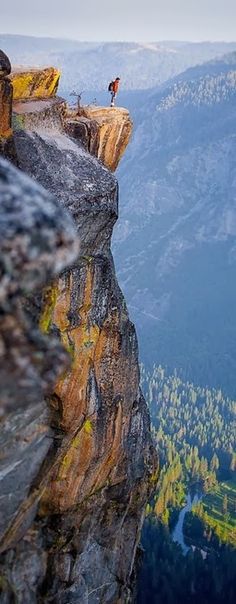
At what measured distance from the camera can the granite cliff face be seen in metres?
21.5

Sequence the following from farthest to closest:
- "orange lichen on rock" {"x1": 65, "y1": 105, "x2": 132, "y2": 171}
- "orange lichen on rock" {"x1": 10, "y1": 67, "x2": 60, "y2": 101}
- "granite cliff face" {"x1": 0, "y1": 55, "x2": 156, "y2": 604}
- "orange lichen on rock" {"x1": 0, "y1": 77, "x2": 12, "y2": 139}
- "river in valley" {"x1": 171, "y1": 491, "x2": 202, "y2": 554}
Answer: "river in valley" {"x1": 171, "y1": 491, "x2": 202, "y2": 554} → "orange lichen on rock" {"x1": 65, "y1": 105, "x2": 132, "y2": 171} → "orange lichen on rock" {"x1": 10, "y1": 67, "x2": 60, "y2": 101} → "granite cliff face" {"x1": 0, "y1": 55, "x2": 156, "y2": 604} → "orange lichen on rock" {"x1": 0, "y1": 77, "x2": 12, "y2": 139}

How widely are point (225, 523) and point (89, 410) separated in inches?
3800

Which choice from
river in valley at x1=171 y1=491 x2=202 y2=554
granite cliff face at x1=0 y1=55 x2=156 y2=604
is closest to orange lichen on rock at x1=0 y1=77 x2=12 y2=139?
granite cliff face at x1=0 y1=55 x2=156 y2=604

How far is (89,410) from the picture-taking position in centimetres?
2341

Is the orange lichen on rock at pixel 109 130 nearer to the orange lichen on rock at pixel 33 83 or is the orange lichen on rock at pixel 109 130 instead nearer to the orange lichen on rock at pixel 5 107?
the orange lichen on rock at pixel 33 83

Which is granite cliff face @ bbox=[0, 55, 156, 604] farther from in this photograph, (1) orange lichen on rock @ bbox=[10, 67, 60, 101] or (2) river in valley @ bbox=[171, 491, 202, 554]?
(2) river in valley @ bbox=[171, 491, 202, 554]

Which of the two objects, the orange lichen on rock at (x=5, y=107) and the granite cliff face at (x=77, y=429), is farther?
the granite cliff face at (x=77, y=429)

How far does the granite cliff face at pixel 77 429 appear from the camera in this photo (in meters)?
21.5

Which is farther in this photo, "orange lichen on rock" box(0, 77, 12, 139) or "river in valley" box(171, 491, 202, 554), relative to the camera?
"river in valley" box(171, 491, 202, 554)

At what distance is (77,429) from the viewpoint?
23062mm

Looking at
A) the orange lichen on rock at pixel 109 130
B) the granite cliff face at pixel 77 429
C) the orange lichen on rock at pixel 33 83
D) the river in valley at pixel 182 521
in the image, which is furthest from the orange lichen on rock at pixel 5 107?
the river in valley at pixel 182 521

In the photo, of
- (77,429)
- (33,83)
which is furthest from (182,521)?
(33,83)

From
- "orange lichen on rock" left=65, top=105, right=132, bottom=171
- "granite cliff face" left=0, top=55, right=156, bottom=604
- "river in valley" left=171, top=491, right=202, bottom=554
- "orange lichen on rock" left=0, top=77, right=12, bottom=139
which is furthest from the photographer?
"river in valley" left=171, top=491, right=202, bottom=554

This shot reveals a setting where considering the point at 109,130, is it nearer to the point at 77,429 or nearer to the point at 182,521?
the point at 77,429
